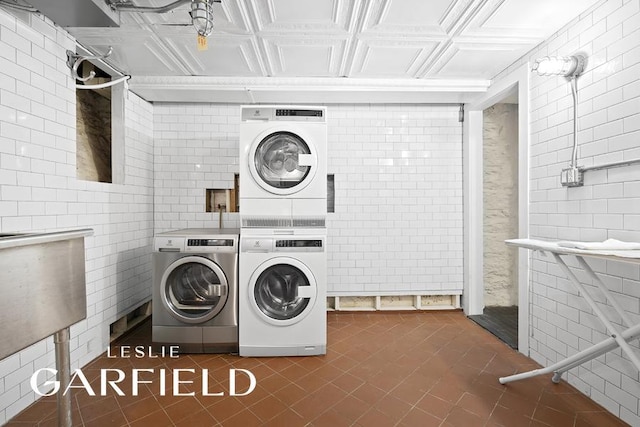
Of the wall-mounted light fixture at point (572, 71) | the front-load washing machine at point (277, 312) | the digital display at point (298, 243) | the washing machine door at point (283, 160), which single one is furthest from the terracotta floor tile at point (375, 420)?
the wall-mounted light fixture at point (572, 71)

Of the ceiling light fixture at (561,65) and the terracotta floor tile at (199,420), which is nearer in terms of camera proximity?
the terracotta floor tile at (199,420)

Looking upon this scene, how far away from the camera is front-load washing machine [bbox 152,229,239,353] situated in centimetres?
263

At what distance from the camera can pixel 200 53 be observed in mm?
2684

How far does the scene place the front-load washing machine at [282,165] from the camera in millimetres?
2691

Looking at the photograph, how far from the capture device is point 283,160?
279cm

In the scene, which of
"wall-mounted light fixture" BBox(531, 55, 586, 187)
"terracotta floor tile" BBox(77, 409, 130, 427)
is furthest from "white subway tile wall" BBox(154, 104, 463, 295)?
"terracotta floor tile" BBox(77, 409, 130, 427)

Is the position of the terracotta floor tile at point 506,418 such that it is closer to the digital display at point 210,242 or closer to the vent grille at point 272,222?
the vent grille at point 272,222

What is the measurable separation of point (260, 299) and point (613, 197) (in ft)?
8.81

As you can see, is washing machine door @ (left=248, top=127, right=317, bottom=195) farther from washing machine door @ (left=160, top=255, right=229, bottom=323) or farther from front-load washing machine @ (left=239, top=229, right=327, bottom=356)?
washing machine door @ (left=160, top=255, right=229, bottom=323)

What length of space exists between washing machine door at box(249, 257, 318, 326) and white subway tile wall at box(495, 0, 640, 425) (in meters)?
1.96

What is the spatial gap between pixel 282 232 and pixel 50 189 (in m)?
1.76

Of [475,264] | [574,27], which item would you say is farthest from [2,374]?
[574,27]

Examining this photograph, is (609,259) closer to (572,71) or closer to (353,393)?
(572,71)

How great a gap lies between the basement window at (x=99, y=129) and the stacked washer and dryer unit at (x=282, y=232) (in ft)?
4.82
